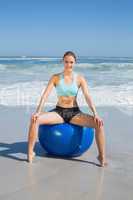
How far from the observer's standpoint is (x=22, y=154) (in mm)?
5215

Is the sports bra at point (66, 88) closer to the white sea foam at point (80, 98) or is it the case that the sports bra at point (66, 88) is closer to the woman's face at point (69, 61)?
the woman's face at point (69, 61)

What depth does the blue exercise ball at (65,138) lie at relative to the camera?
4.86 m

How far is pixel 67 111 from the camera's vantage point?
506 centimetres

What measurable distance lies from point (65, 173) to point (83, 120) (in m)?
0.76

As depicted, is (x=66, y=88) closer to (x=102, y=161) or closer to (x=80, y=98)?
(x=102, y=161)

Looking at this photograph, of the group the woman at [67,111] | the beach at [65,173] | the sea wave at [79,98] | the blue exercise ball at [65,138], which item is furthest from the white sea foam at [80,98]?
the blue exercise ball at [65,138]

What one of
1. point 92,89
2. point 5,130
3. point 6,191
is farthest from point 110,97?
point 6,191

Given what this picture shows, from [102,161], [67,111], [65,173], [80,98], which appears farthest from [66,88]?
[80,98]

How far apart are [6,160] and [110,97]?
619 centimetres

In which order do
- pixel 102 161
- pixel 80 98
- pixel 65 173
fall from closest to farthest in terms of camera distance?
pixel 65 173, pixel 102 161, pixel 80 98

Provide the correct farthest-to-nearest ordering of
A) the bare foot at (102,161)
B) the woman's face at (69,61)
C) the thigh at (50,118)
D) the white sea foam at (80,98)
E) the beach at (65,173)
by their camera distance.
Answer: the white sea foam at (80,98), the woman's face at (69,61), the thigh at (50,118), the bare foot at (102,161), the beach at (65,173)

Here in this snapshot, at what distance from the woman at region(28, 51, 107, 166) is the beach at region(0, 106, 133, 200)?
22 centimetres

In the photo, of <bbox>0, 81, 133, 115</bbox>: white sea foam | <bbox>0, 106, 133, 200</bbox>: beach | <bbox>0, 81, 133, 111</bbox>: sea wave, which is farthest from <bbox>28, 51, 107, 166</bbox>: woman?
<bbox>0, 81, 133, 111</bbox>: sea wave

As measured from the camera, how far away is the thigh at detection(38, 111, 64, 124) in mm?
4852
